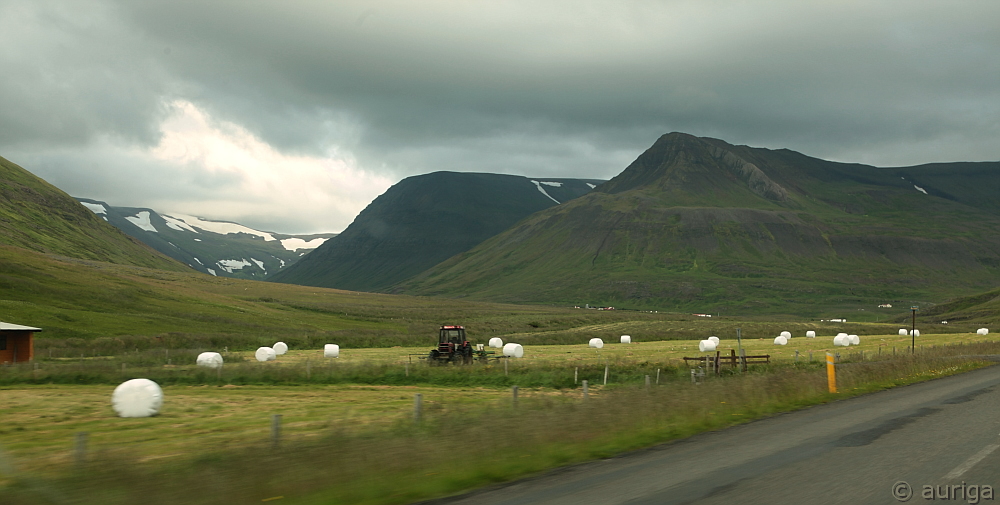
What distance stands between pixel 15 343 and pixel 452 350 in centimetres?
3397

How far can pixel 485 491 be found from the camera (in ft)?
40.3

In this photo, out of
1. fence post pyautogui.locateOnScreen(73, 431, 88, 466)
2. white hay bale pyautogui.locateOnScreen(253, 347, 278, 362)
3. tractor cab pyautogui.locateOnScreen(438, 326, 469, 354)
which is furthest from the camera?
white hay bale pyautogui.locateOnScreen(253, 347, 278, 362)

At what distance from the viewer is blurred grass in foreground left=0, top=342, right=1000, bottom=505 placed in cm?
1148

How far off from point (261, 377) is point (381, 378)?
7.26 metres

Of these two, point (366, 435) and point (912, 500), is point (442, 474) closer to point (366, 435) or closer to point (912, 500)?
point (366, 435)

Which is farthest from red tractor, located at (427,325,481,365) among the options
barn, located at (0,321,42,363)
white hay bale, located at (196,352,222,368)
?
barn, located at (0,321,42,363)

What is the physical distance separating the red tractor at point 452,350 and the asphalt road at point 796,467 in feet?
103

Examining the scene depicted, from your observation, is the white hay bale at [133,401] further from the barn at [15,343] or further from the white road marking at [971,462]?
the barn at [15,343]

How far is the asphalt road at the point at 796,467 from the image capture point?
11227 mm
